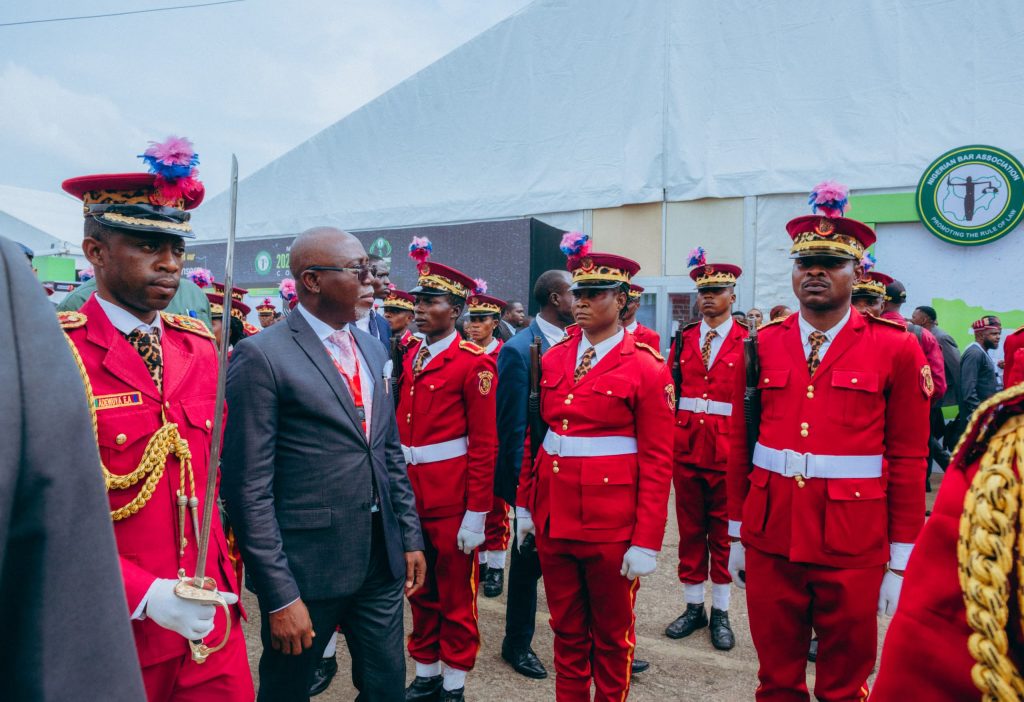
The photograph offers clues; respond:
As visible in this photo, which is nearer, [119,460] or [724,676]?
[119,460]

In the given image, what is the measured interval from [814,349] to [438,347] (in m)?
2.03

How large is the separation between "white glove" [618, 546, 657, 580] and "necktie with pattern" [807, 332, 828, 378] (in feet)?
3.66

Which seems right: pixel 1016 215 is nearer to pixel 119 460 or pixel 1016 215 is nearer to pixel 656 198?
pixel 656 198

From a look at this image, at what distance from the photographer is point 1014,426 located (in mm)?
1054

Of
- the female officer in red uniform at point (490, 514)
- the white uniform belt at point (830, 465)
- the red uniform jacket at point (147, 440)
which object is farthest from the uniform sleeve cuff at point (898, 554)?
the female officer in red uniform at point (490, 514)

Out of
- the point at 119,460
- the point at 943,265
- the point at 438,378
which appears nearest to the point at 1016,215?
the point at 943,265

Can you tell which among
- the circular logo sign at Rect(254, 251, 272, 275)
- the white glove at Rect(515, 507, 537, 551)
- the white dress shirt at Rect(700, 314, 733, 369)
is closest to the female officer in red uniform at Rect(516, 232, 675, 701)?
the white glove at Rect(515, 507, 537, 551)

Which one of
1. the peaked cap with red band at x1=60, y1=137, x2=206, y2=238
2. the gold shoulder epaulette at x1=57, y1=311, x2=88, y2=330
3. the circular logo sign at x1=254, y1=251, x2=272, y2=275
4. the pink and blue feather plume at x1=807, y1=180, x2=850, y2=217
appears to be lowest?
the gold shoulder epaulette at x1=57, y1=311, x2=88, y2=330

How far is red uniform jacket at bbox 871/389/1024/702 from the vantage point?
1054 millimetres

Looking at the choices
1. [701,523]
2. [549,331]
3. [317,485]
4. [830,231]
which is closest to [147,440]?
[317,485]

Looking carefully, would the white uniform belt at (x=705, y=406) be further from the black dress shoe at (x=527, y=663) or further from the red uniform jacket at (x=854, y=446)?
the black dress shoe at (x=527, y=663)

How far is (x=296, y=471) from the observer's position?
253 centimetres

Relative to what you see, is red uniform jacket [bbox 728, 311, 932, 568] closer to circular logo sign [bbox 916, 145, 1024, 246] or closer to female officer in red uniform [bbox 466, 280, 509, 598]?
female officer in red uniform [bbox 466, 280, 509, 598]

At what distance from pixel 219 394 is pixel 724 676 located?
145 inches
